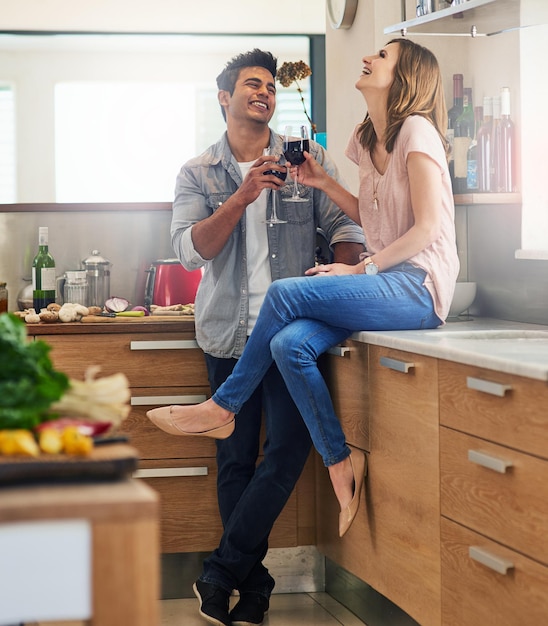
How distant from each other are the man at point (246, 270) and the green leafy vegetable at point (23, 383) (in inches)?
60.6

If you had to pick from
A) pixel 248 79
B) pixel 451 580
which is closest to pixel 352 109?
pixel 248 79

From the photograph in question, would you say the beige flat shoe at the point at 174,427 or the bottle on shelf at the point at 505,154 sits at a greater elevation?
the bottle on shelf at the point at 505,154

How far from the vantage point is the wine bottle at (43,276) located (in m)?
3.34

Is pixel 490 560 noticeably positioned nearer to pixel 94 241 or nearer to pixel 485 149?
pixel 485 149

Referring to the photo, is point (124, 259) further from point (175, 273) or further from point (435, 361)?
point (435, 361)

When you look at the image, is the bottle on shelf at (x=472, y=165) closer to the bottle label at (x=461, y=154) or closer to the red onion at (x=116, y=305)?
the bottle label at (x=461, y=154)

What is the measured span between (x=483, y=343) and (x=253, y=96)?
1.16 meters

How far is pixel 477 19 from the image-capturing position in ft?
8.48

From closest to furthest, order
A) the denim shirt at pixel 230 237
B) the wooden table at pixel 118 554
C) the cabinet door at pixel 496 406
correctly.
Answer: the wooden table at pixel 118 554 → the cabinet door at pixel 496 406 → the denim shirt at pixel 230 237

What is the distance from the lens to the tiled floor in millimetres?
2887

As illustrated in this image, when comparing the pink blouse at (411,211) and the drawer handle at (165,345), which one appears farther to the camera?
the drawer handle at (165,345)

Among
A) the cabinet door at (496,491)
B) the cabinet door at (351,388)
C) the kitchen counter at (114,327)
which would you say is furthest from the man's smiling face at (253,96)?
the cabinet door at (496,491)

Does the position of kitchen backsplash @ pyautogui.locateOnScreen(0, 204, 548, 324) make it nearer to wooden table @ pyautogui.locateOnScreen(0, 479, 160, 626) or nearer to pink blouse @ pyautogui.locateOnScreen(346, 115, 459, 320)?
pink blouse @ pyautogui.locateOnScreen(346, 115, 459, 320)

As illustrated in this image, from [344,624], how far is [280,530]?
14.9 inches
